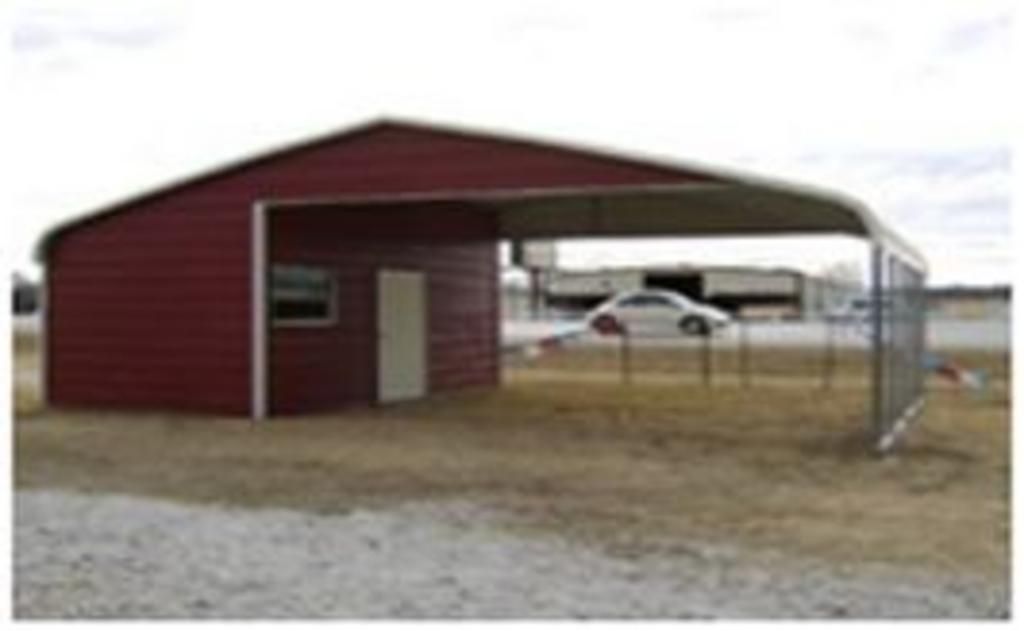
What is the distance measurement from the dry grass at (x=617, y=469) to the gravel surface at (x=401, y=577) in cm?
69

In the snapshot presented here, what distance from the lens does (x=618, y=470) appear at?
1330 cm

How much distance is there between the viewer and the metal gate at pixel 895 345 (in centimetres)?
1427

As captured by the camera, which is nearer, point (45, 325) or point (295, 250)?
point (295, 250)

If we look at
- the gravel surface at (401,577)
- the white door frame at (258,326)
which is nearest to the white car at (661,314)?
the white door frame at (258,326)

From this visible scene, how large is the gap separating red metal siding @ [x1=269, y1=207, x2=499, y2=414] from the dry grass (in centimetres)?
67

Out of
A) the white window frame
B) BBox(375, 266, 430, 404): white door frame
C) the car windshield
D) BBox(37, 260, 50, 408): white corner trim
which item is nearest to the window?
the white window frame

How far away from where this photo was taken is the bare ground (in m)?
9.77

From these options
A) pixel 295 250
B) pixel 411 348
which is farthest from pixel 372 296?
pixel 295 250

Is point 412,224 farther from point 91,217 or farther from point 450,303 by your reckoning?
point 91,217

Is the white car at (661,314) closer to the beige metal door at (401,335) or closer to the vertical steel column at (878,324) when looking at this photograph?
the beige metal door at (401,335)

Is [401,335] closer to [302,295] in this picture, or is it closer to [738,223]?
[302,295]

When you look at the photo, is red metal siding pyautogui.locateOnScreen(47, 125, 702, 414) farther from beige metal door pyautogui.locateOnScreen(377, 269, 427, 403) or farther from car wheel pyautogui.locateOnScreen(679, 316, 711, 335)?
car wheel pyautogui.locateOnScreen(679, 316, 711, 335)

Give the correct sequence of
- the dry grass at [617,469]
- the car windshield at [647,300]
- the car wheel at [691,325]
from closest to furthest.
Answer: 1. the dry grass at [617,469]
2. the car wheel at [691,325]
3. the car windshield at [647,300]

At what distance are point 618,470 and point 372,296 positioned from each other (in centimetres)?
838
